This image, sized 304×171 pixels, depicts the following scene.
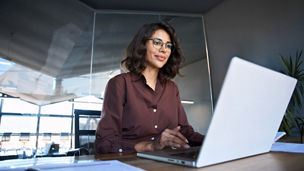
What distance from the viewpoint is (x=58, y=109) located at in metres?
3.63

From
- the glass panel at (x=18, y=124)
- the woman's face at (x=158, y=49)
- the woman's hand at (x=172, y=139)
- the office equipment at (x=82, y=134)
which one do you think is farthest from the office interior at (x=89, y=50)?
the woman's hand at (x=172, y=139)

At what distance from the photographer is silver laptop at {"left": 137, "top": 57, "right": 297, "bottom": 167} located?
1.71 ft

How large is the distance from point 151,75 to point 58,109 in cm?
257

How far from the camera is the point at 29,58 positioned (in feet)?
11.5

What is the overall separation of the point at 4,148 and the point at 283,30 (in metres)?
4.49

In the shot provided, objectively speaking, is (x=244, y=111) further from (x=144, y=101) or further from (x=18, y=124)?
(x=18, y=124)

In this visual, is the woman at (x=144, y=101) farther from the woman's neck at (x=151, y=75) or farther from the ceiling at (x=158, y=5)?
the ceiling at (x=158, y=5)

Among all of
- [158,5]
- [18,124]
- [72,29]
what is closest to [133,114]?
[18,124]

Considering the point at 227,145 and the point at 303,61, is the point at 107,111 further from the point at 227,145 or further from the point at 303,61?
the point at 303,61

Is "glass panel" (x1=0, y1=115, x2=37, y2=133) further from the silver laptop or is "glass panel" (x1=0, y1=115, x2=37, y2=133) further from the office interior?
the silver laptop

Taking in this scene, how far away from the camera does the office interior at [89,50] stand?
3.36 metres

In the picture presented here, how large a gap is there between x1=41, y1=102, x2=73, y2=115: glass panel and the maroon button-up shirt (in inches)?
100

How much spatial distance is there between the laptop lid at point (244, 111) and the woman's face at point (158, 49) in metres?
0.88

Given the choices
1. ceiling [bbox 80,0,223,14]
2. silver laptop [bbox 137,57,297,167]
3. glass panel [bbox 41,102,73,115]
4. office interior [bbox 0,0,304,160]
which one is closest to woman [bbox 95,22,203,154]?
silver laptop [bbox 137,57,297,167]
